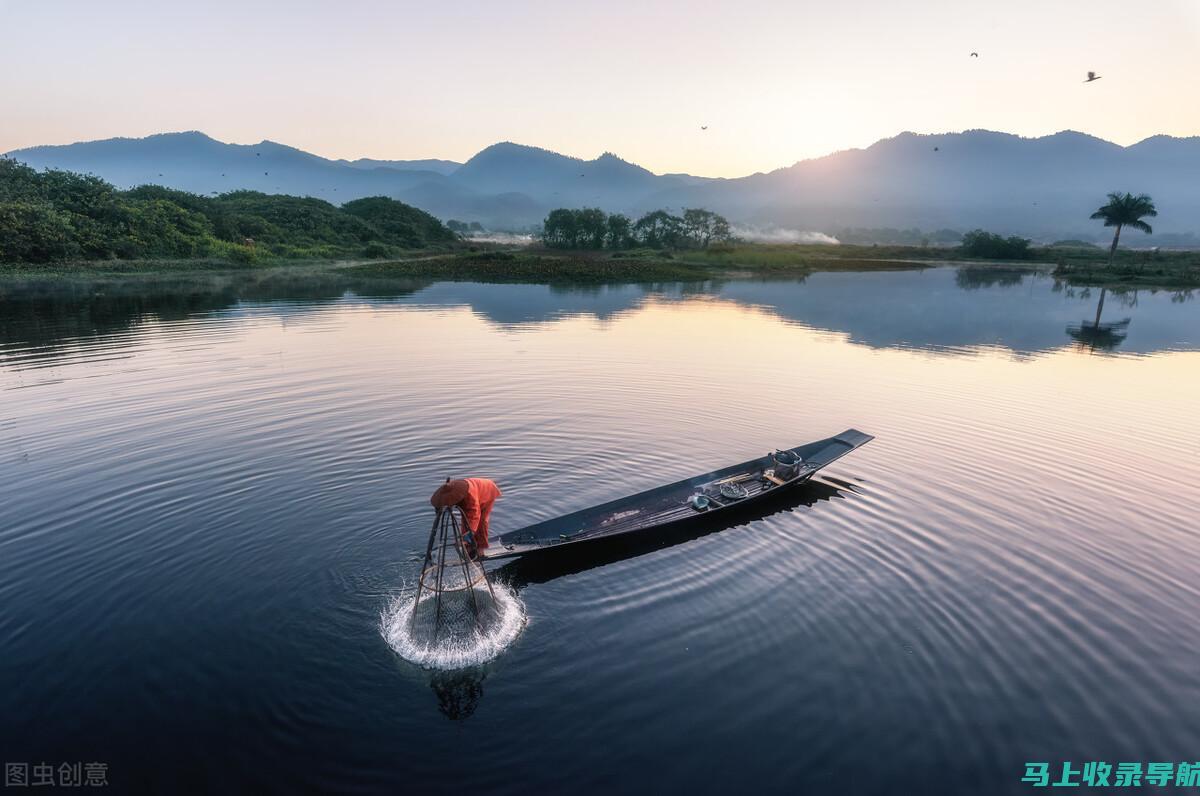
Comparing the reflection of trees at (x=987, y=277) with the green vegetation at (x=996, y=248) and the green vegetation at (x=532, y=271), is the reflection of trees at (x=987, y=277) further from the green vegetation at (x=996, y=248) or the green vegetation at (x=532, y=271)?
the green vegetation at (x=532, y=271)

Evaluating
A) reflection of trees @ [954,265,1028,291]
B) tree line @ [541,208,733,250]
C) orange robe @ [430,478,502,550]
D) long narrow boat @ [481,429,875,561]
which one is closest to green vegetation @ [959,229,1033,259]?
reflection of trees @ [954,265,1028,291]

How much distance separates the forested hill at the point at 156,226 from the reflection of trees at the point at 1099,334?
10730 cm

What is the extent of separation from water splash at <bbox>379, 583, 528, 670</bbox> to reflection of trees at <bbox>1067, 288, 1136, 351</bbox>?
46.7m

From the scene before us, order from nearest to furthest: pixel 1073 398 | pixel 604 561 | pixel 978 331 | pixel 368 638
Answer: pixel 368 638 → pixel 604 561 → pixel 1073 398 → pixel 978 331

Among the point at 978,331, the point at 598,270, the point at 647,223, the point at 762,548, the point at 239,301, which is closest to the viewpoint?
the point at 762,548

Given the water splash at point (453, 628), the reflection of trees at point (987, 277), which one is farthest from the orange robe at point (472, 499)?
the reflection of trees at point (987, 277)

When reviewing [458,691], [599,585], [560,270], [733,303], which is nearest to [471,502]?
[458,691]

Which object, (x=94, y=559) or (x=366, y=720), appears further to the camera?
(x=94, y=559)

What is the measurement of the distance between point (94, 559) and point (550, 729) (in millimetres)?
12147

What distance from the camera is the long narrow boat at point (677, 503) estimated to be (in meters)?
12.7

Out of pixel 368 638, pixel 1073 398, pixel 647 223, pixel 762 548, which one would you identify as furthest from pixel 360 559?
pixel 647 223

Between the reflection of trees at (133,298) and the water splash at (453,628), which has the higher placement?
the reflection of trees at (133,298)

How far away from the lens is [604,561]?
13336 mm

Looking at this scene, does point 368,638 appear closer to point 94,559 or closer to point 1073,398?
point 94,559
